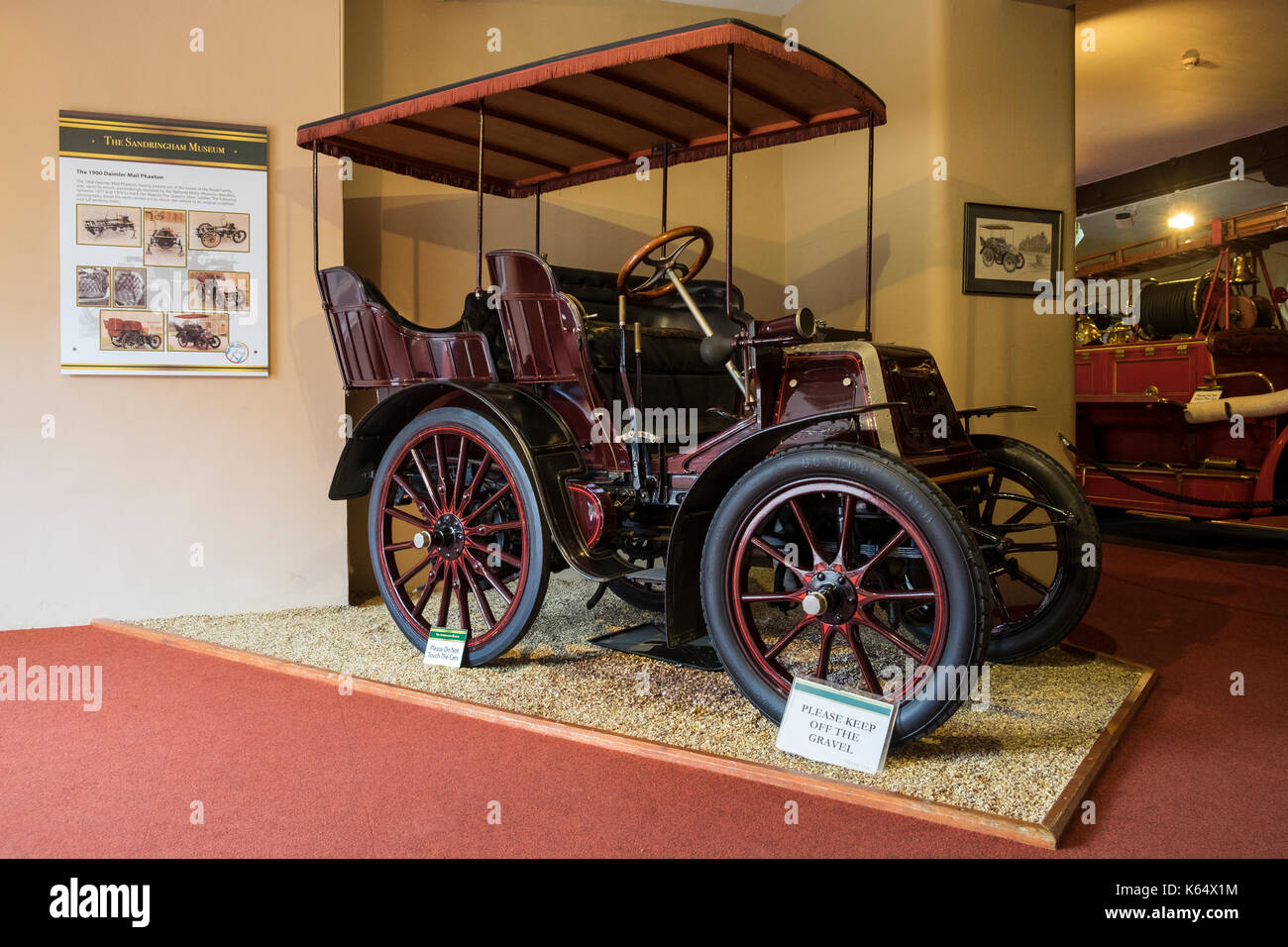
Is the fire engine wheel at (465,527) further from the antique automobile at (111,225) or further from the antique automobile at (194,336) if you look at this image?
the antique automobile at (111,225)

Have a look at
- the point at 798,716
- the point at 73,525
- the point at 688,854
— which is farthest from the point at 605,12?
the point at 688,854

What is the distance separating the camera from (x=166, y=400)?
396 centimetres

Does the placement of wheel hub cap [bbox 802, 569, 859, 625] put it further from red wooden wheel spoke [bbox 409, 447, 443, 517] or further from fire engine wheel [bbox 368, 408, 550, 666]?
red wooden wheel spoke [bbox 409, 447, 443, 517]

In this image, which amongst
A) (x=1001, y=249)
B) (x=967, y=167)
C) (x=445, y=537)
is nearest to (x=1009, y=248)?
(x=1001, y=249)

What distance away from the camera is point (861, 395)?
Answer: 8.88 feet

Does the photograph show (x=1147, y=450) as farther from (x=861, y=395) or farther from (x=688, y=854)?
(x=688, y=854)

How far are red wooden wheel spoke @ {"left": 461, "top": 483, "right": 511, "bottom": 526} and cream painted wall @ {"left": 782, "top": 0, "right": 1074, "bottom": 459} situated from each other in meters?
2.23

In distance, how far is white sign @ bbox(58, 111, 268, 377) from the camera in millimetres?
3807

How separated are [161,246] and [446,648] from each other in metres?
2.19

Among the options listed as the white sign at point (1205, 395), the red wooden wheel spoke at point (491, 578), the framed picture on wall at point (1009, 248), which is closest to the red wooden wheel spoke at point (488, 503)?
the red wooden wheel spoke at point (491, 578)

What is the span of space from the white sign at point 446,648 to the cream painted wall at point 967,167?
2516mm

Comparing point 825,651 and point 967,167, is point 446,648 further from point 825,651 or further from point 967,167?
point 967,167

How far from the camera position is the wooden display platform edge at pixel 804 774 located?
2.03 meters

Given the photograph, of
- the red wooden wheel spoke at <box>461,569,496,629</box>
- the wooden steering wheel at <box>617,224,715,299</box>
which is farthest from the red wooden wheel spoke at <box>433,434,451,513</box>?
the wooden steering wheel at <box>617,224,715,299</box>
